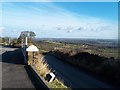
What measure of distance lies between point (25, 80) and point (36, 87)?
2086 millimetres

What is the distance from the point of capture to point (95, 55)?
27.9 metres

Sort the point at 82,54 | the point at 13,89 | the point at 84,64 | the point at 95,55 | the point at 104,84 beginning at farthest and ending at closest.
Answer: the point at 82,54, the point at 84,64, the point at 95,55, the point at 104,84, the point at 13,89

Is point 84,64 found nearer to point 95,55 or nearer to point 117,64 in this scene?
point 95,55

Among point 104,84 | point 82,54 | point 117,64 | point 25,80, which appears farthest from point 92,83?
point 82,54

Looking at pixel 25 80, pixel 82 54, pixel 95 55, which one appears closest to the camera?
pixel 25 80

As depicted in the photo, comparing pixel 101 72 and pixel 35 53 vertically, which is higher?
pixel 35 53

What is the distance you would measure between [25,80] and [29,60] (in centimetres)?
730

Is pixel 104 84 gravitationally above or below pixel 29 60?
below

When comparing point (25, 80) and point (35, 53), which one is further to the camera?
point (35, 53)

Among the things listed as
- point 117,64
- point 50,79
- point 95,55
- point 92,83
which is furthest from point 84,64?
point 50,79

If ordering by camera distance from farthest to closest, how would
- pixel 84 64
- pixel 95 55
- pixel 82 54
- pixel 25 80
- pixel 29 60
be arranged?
pixel 82 54 → pixel 84 64 → pixel 95 55 → pixel 29 60 → pixel 25 80

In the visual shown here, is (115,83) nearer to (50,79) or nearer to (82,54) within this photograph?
(50,79)

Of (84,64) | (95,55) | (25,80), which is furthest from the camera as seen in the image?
(84,64)

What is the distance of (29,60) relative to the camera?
21.0m
